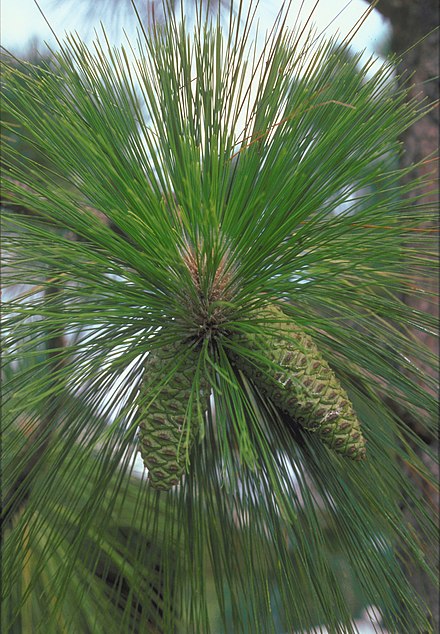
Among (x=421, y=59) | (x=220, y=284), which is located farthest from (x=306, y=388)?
(x=421, y=59)

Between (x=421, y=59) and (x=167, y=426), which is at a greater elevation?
(x=421, y=59)

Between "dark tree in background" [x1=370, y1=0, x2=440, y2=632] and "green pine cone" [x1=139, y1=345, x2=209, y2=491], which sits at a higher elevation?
"dark tree in background" [x1=370, y1=0, x2=440, y2=632]

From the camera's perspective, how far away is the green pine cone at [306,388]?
499mm

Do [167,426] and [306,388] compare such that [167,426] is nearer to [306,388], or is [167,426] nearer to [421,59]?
[306,388]

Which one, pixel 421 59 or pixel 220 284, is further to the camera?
pixel 421 59

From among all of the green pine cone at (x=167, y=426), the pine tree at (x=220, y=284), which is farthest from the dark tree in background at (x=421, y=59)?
the green pine cone at (x=167, y=426)

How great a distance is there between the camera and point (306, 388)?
1.65 ft

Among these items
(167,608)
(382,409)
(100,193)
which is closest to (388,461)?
(382,409)

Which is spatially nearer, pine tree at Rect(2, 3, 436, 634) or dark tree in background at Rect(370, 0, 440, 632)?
pine tree at Rect(2, 3, 436, 634)

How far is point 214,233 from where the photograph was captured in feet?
1.57

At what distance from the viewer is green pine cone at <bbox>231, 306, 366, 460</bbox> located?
50 centimetres

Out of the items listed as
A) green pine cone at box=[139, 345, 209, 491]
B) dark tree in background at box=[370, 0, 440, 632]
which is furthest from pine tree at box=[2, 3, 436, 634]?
dark tree in background at box=[370, 0, 440, 632]

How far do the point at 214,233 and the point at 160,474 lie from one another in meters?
0.18

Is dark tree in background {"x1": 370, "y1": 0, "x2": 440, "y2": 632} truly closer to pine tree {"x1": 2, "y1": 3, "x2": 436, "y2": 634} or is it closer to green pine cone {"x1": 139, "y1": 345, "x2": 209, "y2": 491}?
pine tree {"x1": 2, "y1": 3, "x2": 436, "y2": 634}
